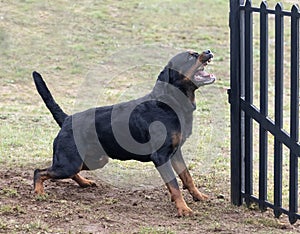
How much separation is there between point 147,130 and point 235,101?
2.66 feet

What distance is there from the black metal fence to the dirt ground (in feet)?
0.74

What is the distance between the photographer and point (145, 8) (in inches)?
653

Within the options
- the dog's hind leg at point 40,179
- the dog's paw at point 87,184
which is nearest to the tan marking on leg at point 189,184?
the dog's paw at point 87,184

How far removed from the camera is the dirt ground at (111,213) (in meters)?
5.70

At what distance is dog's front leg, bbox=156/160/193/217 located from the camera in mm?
6117

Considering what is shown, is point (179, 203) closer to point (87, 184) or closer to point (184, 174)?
point (184, 174)

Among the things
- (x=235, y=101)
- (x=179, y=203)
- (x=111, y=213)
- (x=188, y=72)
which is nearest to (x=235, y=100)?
(x=235, y=101)

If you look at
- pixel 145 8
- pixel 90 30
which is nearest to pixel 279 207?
pixel 90 30

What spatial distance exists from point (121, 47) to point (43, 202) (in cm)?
835

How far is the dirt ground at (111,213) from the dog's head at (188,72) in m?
1.11

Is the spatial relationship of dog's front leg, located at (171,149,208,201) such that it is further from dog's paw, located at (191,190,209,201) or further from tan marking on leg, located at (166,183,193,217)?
tan marking on leg, located at (166,183,193,217)

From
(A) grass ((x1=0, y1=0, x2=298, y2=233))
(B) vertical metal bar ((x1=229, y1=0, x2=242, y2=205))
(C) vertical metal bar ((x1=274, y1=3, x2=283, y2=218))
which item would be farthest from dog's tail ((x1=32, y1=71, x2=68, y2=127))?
(C) vertical metal bar ((x1=274, y1=3, x2=283, y2=218))

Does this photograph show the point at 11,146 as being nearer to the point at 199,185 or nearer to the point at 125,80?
the point at 199,185

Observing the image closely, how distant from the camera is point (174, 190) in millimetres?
6180
